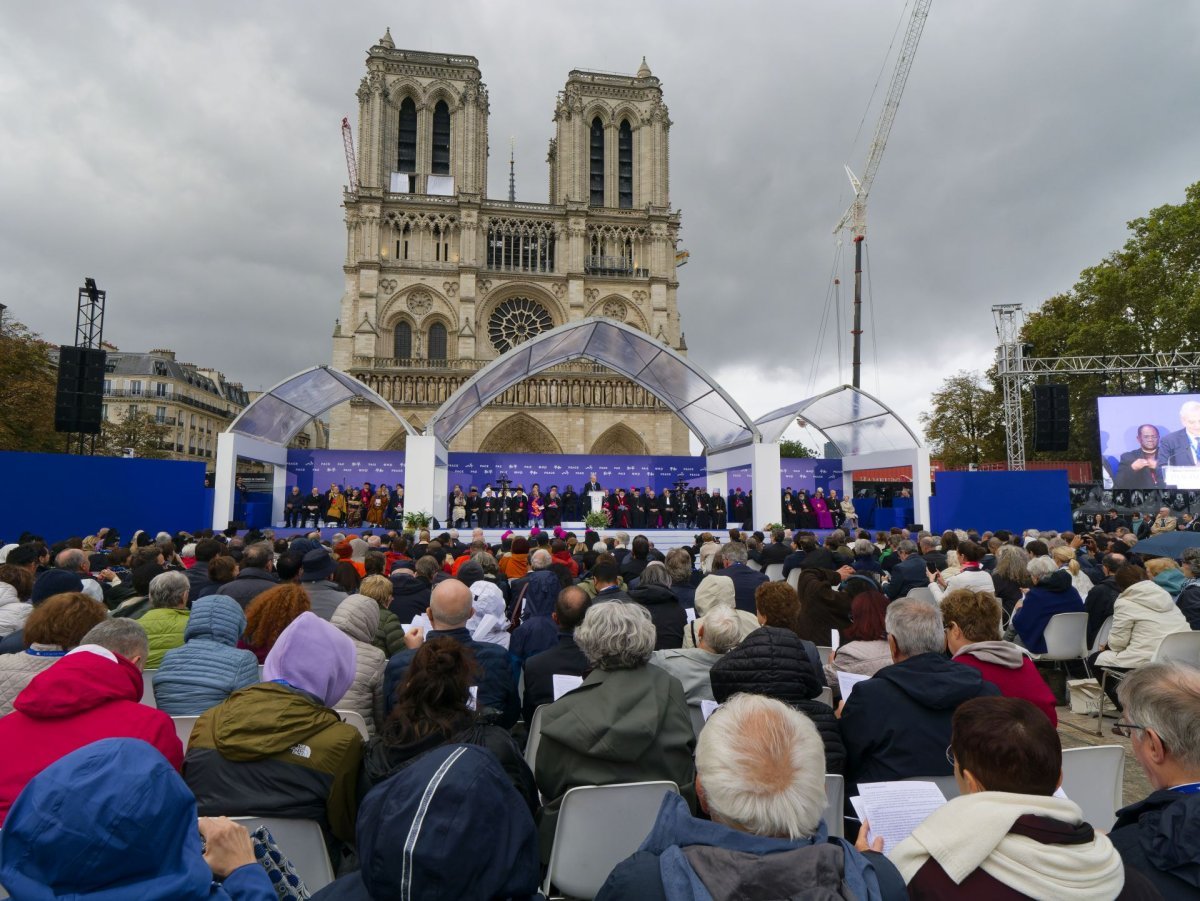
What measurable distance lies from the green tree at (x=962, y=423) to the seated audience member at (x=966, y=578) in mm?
32688

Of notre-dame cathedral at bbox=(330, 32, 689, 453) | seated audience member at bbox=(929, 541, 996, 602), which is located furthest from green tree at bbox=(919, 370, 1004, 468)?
seated audience member at bbox=(929, 541, 996, 602)

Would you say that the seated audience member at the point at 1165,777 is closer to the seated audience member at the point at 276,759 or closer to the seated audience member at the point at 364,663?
the seated audience member at the point at 276,759

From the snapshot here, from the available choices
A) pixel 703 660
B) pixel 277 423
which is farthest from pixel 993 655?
pixel 277 423

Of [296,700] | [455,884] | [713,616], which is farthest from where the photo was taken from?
[713,616]

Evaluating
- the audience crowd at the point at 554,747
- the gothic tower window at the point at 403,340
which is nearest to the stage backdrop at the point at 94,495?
the audience crowd at the point at 554,747

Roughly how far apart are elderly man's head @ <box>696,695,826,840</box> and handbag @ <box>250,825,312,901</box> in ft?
3.56

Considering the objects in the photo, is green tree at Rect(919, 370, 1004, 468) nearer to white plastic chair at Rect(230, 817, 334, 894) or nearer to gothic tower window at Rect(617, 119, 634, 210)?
gothic tower window at Rect(617, 119, 634, 210)

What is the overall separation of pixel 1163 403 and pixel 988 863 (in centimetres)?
2402

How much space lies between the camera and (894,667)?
259 centimetres

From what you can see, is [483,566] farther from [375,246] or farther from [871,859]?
[375,246]

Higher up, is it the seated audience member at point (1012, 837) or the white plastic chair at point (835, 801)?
the seated audience member at point (1012, 837)

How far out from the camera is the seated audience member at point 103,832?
3.52ft

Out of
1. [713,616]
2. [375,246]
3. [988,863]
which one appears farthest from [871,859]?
[375,246]

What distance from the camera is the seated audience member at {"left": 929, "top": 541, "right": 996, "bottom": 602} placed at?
5.68 meters
